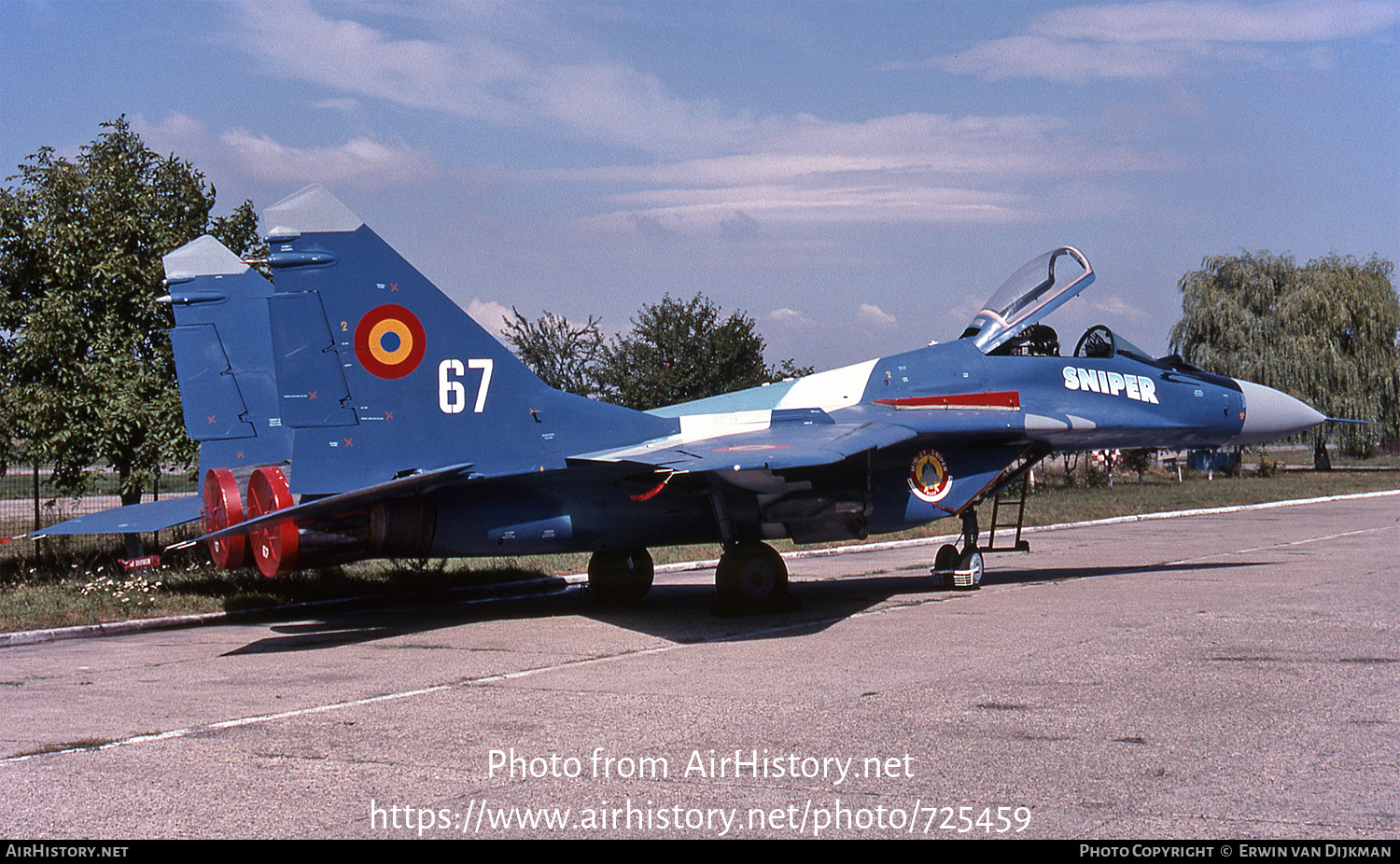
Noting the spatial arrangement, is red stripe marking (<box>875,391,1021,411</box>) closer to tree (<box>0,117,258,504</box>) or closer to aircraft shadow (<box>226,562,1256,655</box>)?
aircraft shadow (<box>226,562,1256,655</box>)

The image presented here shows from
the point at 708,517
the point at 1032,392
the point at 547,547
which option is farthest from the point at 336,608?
the point at 1032,392

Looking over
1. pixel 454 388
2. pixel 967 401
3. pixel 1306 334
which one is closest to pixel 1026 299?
pixel 967 401

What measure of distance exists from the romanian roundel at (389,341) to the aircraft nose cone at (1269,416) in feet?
38.7

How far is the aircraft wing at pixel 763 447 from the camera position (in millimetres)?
11047

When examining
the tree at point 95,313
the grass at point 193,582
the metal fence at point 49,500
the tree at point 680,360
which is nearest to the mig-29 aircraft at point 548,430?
the grass at point 193,582

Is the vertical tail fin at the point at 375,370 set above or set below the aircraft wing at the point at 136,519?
above

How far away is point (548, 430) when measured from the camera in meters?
12.4

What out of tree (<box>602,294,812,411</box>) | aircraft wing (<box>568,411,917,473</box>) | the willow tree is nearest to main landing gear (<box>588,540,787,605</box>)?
aircraft wing (<box>568,411,917,473</box>)

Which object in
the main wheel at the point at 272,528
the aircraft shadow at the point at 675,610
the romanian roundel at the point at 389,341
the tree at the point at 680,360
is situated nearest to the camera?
the main wheel at the point at 272,528

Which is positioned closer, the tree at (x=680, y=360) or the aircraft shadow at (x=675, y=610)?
the aircraft shadow at (x=675, y=610)

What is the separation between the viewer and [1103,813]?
5.09m

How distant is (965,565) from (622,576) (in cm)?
446

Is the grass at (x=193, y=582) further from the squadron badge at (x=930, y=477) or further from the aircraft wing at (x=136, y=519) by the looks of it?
the squadron badge at (x=930, y=477)

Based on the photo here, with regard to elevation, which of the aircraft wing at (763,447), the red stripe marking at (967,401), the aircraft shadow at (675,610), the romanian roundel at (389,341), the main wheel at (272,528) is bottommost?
the aircraft shadow at (675,610)
